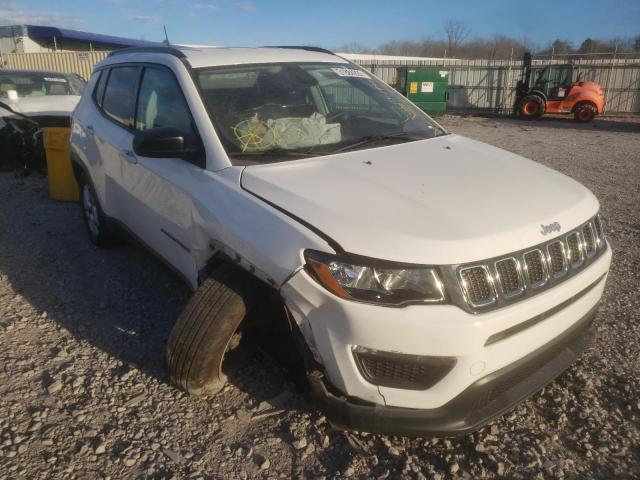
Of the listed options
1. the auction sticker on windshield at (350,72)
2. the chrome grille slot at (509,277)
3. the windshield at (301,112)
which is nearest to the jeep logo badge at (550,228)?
the chrome grille slot at (509,277)

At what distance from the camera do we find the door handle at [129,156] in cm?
349

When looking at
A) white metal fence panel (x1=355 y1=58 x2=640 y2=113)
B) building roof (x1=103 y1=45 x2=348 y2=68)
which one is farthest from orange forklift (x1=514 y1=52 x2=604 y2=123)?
building roof (x1=103 y1=45 x2=348 y2=68)

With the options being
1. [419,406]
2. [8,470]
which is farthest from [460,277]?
[8,470]

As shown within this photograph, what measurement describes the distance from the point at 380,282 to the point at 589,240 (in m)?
1.22

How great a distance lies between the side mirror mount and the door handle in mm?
735

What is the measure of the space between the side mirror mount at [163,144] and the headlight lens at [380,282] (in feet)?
3.87

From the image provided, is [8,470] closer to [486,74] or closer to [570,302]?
[570,302]

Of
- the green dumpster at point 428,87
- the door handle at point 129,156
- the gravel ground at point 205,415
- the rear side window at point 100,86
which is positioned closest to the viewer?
the gravel ground at point 205,415

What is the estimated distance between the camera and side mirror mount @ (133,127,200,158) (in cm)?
273

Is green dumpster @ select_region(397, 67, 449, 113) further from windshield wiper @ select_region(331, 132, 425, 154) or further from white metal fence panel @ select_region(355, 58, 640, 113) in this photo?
windshield wiper @ select_region(331, 132, 425, 154)

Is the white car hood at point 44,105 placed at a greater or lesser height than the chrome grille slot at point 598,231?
greater

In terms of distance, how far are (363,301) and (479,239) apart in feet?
1.69

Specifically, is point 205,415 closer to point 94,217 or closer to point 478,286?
point 478,286

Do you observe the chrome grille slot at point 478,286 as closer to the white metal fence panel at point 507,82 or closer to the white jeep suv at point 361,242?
the white jeep suv at point 361,242
